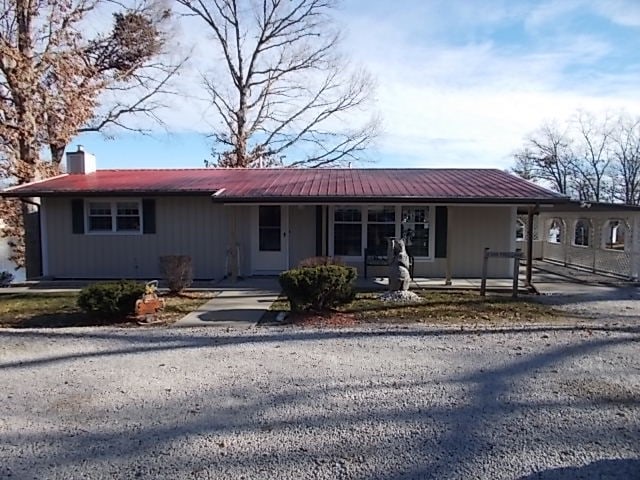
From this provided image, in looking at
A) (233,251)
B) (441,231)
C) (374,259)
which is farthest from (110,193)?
(441,231)

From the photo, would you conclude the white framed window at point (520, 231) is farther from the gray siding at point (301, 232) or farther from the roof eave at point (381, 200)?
the gray siding at point (301, 232)

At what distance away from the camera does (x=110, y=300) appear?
738cm

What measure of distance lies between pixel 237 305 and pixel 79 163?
990cm

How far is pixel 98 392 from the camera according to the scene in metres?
4.39

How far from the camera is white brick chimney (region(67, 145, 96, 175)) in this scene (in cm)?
1583

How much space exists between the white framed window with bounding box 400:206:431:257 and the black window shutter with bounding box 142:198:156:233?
6400mm

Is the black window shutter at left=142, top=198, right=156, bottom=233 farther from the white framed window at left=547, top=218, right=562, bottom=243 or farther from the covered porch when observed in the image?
the white framed window at left=547, top=218, right=562, bottom=243

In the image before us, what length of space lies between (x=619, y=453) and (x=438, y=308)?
5339 millimetres

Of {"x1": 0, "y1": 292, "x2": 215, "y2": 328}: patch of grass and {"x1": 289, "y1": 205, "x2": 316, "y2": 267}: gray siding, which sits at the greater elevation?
{"x1": 289, "y1": 205, "x2": 316, "y2": 267}: gray siding

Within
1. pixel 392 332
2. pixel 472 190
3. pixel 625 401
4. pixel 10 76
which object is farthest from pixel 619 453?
pixel 10 76

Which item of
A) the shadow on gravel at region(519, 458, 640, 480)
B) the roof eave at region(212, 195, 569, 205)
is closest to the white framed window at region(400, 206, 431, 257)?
the roof eave at region(212, 195, 569, 205)

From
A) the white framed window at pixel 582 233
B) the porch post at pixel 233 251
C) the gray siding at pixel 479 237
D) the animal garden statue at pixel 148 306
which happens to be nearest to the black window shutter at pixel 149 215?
the porch post at pixel 233 251

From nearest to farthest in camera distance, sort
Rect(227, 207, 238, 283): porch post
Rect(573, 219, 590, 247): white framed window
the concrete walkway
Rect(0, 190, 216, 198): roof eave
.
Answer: the concrete walkway < Rect(227, 207, 238, 283): porch post < Rect(0, 190, 216, 198): roof eave < Rect(573, 219, 590, 247): white framed window

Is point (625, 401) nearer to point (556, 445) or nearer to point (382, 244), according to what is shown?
point (556, 445)
